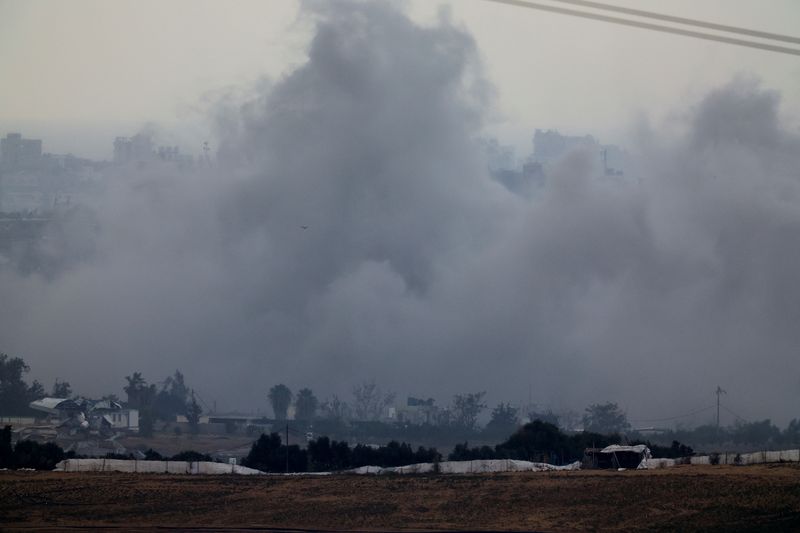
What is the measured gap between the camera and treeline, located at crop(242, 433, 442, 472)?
68.9 m

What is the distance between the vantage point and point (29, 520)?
48.5 metres

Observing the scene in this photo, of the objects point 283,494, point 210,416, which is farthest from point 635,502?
point 210,416

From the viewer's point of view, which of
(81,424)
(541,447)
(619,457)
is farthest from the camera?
(81,424)

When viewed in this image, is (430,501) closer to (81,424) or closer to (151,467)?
(151,467)

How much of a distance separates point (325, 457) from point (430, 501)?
19.7 metres

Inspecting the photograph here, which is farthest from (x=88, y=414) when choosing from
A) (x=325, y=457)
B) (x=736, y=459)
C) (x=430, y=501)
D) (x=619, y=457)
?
(x=736, y=459)

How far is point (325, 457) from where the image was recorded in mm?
69875

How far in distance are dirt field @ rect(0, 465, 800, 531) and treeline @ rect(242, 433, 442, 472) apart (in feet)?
33.5

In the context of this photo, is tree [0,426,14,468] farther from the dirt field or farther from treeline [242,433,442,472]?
treeline [242,433,442,472]

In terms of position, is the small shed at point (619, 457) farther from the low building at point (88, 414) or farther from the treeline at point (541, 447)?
the low building at point (88, 414)

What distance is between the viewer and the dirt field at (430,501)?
1789 inches

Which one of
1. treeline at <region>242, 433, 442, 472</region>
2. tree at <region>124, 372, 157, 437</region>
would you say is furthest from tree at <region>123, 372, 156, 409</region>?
treeline at <region>242, 433, 442, 472</region>

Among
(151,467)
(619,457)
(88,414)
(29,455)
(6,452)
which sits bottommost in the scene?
(151,467)

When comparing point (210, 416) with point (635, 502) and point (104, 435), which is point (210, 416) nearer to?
point (104, 435)
